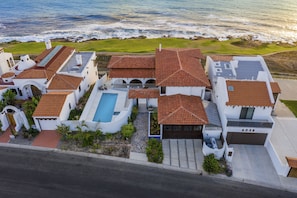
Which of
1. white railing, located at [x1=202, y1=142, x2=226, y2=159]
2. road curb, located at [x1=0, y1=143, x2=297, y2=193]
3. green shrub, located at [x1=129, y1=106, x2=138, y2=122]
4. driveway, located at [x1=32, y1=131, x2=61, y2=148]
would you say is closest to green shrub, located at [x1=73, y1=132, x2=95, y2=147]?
road curb, located at [x1=0, y1=143, x2=297, y2=193]

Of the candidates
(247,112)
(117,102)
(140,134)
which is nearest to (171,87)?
(140,134)

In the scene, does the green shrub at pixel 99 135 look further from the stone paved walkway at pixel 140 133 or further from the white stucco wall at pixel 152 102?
the white stucco wall at pixel 152 102

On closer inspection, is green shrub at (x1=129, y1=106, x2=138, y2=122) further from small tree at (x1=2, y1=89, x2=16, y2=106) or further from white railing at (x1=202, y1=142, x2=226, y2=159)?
small tree at (x1=2, y1=89, x2=16, y2=106)

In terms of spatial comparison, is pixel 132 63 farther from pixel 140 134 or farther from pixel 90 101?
pixel 140 134

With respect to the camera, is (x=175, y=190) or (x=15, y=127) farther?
(x=15, y=127)

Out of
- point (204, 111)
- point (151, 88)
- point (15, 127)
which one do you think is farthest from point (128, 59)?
point (15, 127)

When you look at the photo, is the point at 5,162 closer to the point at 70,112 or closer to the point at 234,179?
the point at 70,112

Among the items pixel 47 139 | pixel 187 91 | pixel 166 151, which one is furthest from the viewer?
pixel 187 91
